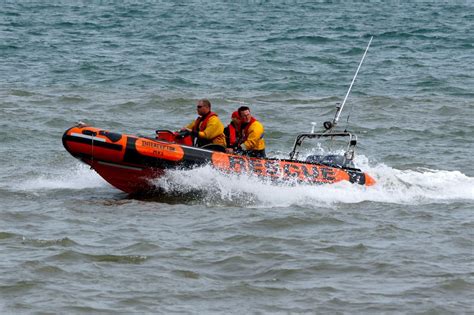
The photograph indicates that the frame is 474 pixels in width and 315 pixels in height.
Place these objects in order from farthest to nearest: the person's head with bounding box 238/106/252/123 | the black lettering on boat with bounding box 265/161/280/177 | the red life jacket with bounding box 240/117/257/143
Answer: the red life jacket with bounding box 240/117/257/143 → the person's head with bounding box 238/106/252/123 → the black lettering on boat with bounding box 265/161/280/177

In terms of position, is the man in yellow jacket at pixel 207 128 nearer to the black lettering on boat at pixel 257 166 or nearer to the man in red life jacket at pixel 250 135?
the man in red life jacket at pixel 250 135

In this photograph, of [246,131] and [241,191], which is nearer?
[241,191]

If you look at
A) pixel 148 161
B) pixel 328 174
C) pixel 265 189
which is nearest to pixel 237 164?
pixel 265 189

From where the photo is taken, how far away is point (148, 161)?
11.9 meters

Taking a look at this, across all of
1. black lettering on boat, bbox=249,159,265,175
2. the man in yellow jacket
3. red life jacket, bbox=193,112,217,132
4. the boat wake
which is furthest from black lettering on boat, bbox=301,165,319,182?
red life jacket, bbox=193,112,217,132

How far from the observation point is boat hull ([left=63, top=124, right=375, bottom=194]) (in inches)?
459

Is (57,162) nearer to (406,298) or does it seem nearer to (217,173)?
(217,173)

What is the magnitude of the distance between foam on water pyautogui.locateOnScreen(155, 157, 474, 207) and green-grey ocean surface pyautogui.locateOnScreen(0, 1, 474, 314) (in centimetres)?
3

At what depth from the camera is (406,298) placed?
8086mm

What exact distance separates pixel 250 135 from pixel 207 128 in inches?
22.8

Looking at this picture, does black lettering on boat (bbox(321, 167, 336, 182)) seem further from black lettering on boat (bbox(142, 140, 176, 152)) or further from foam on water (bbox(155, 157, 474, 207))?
black lettering on boat (bbox(142, 140, 176, 152))

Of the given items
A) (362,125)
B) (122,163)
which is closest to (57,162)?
(122,163)

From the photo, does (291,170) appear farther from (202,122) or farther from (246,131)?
(202,122)

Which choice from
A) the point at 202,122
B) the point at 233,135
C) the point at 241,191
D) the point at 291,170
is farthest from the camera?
the point at 233,135
